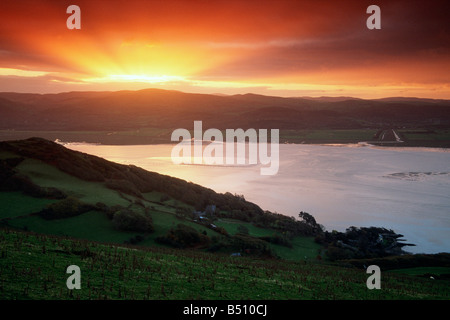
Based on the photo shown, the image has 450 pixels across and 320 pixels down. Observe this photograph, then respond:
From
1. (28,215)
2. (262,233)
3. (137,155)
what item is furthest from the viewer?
(137,155)

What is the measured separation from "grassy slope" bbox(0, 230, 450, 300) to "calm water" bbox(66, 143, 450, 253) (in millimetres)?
30040

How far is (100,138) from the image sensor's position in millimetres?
173000

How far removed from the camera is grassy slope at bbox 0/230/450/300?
12398 millimetres

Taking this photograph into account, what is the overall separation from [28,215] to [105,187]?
12.8 m

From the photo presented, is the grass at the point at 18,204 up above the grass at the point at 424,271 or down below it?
above

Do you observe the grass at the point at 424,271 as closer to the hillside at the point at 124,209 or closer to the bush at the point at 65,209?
the hillside at the point at 124,209

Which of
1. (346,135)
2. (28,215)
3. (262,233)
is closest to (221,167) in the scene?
(262,233)

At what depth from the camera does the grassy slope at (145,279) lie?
12398 mm

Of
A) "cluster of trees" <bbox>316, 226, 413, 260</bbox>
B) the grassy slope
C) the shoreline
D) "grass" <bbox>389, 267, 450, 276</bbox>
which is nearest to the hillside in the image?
"cluster of trees" <bbox>316, 226, 413, 260</bbox>

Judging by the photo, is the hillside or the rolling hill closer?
the rolling hill

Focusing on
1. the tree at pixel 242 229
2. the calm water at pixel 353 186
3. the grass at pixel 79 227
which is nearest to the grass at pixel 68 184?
the grass at pixel 79 227

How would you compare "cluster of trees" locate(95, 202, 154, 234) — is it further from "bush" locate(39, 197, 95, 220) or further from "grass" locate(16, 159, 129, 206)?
"grass" locate(16, 159, 129, 206)

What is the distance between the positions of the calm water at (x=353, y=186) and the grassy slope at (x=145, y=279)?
98.6 ft
